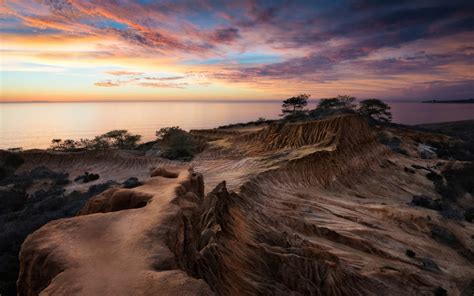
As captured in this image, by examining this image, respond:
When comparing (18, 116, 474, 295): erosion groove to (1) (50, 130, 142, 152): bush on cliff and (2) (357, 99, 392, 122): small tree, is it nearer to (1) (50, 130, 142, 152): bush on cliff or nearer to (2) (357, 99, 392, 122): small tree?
(1) (50, 130, 142, 152): bush on cliff

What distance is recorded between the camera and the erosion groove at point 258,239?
17.1ft

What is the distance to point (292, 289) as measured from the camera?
945 centimetres

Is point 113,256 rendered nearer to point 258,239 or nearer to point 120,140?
point 258,239

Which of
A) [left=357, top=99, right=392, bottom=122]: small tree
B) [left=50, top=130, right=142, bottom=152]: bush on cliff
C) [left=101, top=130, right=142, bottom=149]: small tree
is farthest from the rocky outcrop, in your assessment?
[left=357, top=99, right=392, bottom=122]: small tree

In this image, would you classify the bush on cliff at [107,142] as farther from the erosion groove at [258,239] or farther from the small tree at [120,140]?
the erosion groove at [258,239]

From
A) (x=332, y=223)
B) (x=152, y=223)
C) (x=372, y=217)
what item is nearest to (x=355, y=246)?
(x=332, y=223)

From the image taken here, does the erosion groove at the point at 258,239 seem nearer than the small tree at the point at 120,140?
Yes

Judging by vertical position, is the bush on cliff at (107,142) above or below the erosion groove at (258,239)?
below

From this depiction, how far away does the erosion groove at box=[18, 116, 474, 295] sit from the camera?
521 cm

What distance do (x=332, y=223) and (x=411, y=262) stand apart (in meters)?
3.49

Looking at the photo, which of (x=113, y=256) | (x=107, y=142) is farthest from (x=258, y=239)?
(x=107, y=142)

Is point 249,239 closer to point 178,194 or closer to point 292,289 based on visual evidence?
point 292,289

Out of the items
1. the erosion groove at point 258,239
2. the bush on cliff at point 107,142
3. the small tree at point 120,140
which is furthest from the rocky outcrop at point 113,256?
the small tree at point 120,140

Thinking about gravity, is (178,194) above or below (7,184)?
above
